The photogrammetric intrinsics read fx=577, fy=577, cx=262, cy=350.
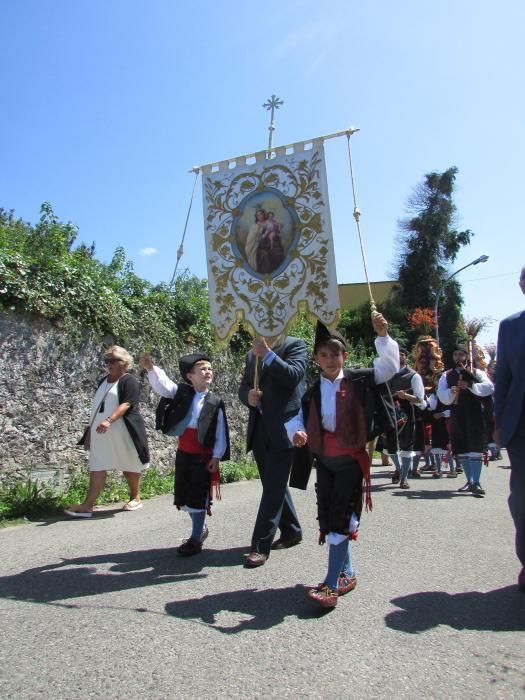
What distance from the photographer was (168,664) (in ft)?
9.16

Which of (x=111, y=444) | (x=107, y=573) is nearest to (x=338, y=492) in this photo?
(x=107, y=573)

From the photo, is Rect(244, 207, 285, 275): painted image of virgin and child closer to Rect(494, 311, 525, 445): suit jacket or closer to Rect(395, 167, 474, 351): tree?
Rect(494, 311, 525, 445): suit jacket

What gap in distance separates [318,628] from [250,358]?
7.87 ft

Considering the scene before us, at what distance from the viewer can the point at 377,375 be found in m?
3.84

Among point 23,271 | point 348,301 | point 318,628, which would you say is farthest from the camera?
point 348,301

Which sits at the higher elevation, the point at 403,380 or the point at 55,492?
the point at 403,380

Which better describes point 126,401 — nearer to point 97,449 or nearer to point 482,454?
point 97,449

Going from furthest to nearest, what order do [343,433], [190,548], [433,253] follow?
1. [433,253]
2. [190,548]
3. [343,433]

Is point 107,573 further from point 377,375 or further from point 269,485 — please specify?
point 377,375

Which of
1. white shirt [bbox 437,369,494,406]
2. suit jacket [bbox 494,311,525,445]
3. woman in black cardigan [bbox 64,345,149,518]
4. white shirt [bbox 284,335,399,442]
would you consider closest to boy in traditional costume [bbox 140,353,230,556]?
white shirt [bbox 284,335,399,442]

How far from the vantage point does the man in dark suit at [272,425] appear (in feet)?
14.6

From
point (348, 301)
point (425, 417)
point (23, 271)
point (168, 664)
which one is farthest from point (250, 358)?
point (348, 301)

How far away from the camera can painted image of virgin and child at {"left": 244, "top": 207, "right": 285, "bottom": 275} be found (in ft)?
16.6

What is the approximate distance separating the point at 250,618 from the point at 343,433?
124 centimetres
